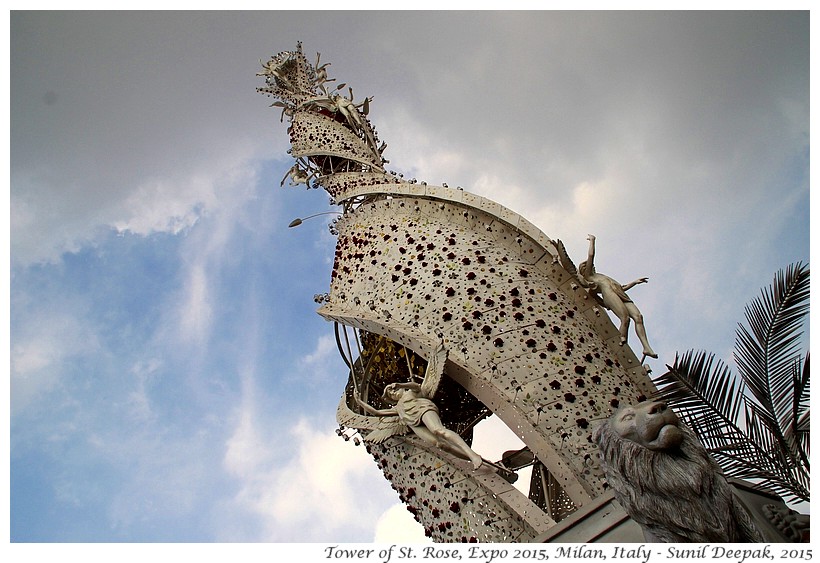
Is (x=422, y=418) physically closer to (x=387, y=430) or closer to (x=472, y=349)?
(x=387, y=430)

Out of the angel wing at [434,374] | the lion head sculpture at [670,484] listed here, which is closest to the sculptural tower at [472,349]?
the angel wing at [434,374]

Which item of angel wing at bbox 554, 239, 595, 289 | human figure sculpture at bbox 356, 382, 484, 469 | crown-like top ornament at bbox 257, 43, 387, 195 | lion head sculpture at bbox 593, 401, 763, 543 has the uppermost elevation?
crown-like top ornament at bbox 257, 43, 387, 195

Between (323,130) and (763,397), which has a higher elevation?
(323,130)

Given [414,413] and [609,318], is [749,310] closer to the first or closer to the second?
[609,318]

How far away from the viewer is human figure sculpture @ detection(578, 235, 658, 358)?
28.9ft

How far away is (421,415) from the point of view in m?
8.27

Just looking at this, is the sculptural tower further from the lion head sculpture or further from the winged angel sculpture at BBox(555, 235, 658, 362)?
the lion head sculpture

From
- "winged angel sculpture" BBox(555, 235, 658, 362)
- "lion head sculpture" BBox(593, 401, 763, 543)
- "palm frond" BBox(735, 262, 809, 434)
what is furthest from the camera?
"winged angel sculpture" BBox(555, 235, 658, 362)

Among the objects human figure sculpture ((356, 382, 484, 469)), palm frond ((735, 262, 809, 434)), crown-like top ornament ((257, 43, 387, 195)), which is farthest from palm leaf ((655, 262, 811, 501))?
crown-like top ornament ((257, 43, 387, 195))

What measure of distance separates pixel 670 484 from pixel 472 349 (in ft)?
13.0

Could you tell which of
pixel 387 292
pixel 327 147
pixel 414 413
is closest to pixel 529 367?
pixel 414 413

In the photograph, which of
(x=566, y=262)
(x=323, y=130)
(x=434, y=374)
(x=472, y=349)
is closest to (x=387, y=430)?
(x=434, y=374)

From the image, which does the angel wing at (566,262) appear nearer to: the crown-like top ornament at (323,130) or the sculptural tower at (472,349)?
the sculptural tower at (472,349)

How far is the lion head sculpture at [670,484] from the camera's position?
478cm
